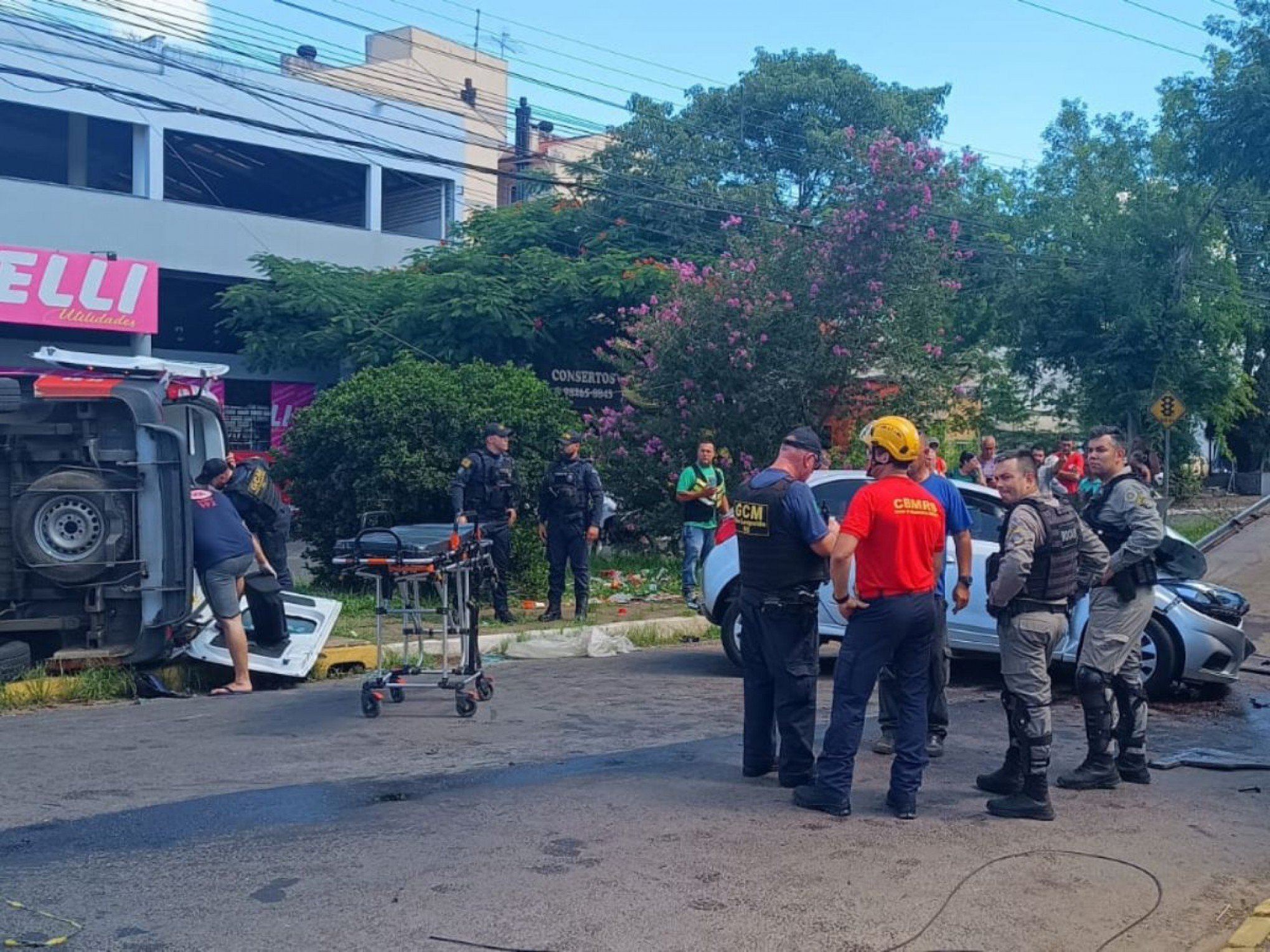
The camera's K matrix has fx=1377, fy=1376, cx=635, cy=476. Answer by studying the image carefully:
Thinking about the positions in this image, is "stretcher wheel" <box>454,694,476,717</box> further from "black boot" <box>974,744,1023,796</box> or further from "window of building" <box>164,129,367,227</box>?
"window of building" <box>164,129,367,227</box>

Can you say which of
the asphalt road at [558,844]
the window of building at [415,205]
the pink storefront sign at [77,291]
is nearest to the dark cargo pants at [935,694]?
the asphalt road at [558,844]

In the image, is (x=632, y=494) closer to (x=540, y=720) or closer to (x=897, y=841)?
(x=540, y=720)

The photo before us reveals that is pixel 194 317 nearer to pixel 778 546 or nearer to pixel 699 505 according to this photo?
pixel 699 505

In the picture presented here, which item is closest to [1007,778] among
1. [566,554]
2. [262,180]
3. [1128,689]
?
[1128,689]

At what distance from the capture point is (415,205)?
117 feet

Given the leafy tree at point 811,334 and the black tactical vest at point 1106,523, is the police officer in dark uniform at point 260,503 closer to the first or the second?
the leafy tree at point 811,334

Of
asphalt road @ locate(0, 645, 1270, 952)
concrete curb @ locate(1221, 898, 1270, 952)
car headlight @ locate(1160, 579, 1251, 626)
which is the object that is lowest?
asphalt road @ locate(0, 645, 1270, 952)

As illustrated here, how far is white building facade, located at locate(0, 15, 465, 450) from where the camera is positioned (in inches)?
1048

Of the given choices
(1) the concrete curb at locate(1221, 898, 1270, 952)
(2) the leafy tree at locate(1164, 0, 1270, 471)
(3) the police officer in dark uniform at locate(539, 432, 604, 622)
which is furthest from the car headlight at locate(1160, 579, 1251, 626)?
(2) the leafy tree at locate(1164, 0, 1270, 471)

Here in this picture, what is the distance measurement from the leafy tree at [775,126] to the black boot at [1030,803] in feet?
91.5

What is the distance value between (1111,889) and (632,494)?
42.5ft

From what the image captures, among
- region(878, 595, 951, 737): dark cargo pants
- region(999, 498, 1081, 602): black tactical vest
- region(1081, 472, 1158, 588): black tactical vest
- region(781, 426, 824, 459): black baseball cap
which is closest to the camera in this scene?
region(999, 498, 1081, 602): black tactical vest

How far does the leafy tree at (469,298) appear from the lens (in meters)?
24.3

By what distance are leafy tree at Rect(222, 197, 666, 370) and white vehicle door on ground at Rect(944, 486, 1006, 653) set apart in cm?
1318
